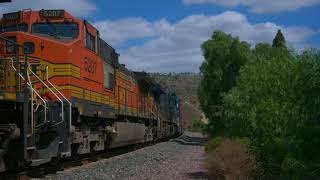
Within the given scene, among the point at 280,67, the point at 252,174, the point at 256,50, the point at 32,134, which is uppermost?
the point at 256,50

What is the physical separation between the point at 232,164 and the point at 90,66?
641cm

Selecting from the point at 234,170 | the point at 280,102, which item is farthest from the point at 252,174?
the point at 280,102

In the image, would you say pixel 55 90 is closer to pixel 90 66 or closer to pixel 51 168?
pixel 51 168

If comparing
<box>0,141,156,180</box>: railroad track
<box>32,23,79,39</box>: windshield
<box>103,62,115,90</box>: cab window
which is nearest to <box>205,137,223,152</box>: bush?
<box>0,141,156,180</box>: railroad track

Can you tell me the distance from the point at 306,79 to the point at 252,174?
476 cm

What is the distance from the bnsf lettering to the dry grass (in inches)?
185

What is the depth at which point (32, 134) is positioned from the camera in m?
11.4

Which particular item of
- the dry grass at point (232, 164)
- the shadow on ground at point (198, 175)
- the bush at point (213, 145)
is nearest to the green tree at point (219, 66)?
the bush at point (213, 145)

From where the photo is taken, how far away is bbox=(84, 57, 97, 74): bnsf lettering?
15.8m

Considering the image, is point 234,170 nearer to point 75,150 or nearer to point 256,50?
point 75,150

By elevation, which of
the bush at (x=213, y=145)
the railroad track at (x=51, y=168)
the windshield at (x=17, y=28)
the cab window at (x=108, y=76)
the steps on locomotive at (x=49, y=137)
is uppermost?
the windshield at (x=17, y=28)

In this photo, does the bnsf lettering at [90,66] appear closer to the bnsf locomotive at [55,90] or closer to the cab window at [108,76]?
the bnsf locomotive at [55,90]

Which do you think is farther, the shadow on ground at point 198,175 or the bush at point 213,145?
the bush at point 213,145

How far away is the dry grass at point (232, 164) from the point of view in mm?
10992
